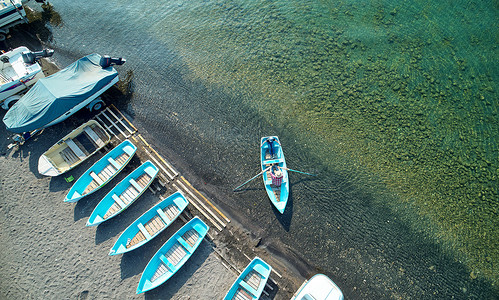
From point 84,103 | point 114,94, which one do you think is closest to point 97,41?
point 114,94

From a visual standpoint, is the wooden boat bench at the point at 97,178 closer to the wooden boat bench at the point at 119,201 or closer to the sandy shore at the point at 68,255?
the sandy shore at the point at 68,255

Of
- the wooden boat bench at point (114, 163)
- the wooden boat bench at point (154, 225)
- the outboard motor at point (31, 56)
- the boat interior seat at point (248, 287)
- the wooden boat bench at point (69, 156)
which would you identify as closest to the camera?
the boat interior seat at point (248, 287)

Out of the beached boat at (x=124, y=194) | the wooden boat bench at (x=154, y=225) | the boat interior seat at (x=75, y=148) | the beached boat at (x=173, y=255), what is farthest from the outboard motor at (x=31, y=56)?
the beached boat at (x=173, y=255)

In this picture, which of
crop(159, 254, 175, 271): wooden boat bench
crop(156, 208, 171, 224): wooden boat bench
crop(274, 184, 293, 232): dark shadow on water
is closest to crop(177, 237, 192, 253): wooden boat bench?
crop(159, 254, 175, 271): wooden boat bench

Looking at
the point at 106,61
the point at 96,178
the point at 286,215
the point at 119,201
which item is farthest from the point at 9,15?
the point at 286,215

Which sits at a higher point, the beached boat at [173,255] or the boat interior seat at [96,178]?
the boat interior seat at [96,178]

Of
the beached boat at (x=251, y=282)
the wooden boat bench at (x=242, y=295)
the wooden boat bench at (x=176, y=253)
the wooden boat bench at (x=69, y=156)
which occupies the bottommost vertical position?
the wooden boat bench at (x=242, y=295)

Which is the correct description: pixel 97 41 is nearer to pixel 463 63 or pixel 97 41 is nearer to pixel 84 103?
pixel 84 103
